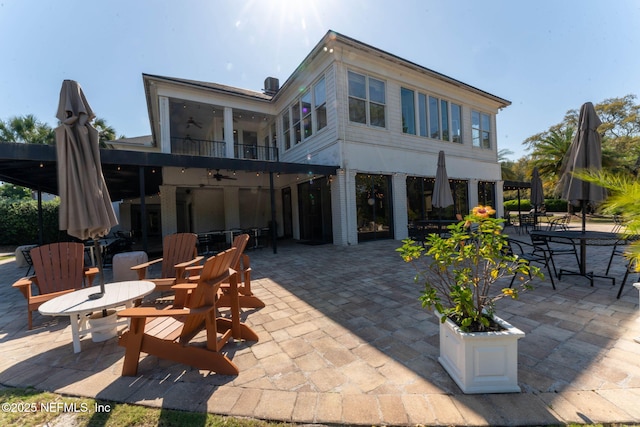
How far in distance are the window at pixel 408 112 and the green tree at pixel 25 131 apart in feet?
78.3

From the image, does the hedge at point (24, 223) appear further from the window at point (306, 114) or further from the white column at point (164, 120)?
the window at point (306, 114)

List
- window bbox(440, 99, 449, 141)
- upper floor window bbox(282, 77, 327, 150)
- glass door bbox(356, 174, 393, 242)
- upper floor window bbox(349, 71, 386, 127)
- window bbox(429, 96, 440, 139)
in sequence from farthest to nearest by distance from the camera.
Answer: window bbox(440, 99, 449, 141), window bbox(429, 96, 440, 139), upper floor window bbox(282, 77, 327, 150), glass door bbox(356, 174, 393, 242), upper floor window bbox(349, 71, 386, 127)

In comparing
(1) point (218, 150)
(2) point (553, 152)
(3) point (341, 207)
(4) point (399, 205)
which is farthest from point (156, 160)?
(2) point (553, 152)

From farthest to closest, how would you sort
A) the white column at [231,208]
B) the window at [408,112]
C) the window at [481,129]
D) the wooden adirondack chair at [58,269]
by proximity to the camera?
the window at [481,129] < the white column at [231,208] < the window at [408,112] < the wooden adirondack chair at [58,269]

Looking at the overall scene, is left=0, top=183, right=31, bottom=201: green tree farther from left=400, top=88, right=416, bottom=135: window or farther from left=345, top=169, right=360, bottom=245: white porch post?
left=400, top=88, right=416, bottom=135: window

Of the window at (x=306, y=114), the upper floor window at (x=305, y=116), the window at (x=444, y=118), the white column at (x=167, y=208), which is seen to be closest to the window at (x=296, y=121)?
the upper floor window at (x=305, y=116)

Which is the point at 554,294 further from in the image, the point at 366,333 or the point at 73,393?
the point at 73,393

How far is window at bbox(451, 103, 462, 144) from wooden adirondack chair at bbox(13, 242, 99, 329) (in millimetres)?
13490

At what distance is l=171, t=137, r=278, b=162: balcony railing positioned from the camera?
1304 cm

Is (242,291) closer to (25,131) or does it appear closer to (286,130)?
(286,130)

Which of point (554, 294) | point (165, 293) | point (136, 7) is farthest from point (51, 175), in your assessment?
point (554, 294)

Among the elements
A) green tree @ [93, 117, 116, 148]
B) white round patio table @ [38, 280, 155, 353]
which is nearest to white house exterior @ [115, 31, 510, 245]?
white round patio table @ [38, 280, 155, 353]

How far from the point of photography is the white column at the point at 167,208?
10758mm

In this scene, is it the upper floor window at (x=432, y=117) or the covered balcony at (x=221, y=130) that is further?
the covered balcony at (x=221, y=130)
